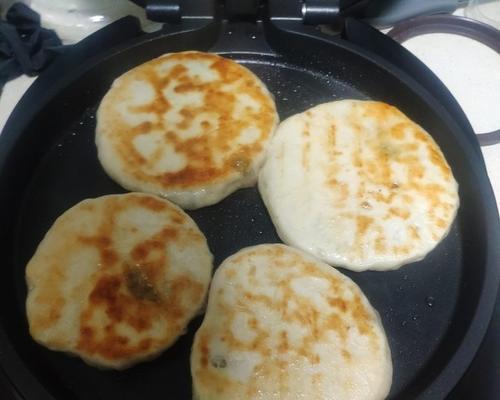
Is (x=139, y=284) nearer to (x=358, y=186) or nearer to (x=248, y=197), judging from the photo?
(x=248, y=197)

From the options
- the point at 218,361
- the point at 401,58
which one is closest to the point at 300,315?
the point at 218,361

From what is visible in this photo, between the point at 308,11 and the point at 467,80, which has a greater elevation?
the point at 308,11

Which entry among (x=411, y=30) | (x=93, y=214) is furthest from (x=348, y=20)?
(x=93, y=214)

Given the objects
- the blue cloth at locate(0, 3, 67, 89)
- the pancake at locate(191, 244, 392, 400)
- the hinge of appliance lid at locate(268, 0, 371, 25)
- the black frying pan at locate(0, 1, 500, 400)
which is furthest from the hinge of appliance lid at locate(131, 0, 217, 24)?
the pancake at locate(191, 244, 392, 400)

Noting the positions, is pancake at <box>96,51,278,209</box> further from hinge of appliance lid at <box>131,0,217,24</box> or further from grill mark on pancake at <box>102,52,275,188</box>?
hinge of appliance lid at <box>131,0,217,24</box>

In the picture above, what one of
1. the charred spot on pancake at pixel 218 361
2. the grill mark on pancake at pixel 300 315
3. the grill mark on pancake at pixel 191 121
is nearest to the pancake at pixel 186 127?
the grill mark on pancake at pixel 191 121

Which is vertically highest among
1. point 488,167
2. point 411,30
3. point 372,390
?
point 411,30

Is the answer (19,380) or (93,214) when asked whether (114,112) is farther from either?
(19,380)

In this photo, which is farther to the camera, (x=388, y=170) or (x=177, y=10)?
(x=177, y=10)
